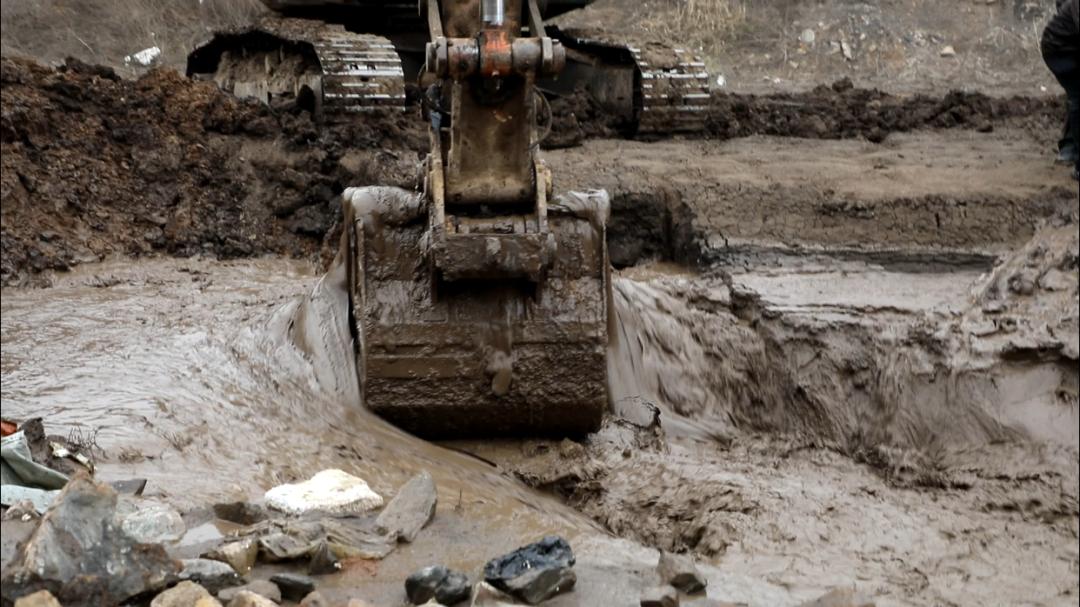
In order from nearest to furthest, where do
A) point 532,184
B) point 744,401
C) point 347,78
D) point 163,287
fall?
point 532,184 < point 744,401 < point 163,287 < point 347,78

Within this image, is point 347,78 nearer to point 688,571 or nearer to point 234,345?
point 234,345

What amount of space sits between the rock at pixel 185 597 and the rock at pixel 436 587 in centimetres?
47

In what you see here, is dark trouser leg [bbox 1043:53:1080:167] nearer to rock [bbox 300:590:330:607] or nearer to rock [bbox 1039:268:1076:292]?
rock [bbox 1039:268:1076:292]

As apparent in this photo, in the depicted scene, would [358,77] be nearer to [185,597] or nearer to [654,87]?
[654,87]

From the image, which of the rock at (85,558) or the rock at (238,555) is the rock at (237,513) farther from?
the rock at (85,558)

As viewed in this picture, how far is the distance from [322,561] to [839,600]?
1215 millimetres

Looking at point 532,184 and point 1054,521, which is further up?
point 532,184

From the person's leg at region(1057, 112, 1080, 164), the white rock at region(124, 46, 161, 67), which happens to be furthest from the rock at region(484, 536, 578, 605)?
the white rock at region(124, 46, 161, 67)

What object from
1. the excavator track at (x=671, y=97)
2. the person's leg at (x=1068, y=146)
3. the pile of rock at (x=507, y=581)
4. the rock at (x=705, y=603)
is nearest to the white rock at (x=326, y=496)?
the pile of rock at (x=507, y=581)

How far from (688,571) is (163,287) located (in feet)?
12.1

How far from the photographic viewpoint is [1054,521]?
427 centimetres

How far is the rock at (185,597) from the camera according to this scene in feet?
9.61

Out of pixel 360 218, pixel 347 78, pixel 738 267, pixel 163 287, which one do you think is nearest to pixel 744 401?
pixel 738 267

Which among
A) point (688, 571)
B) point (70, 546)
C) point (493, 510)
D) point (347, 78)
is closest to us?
point (70, 546)
